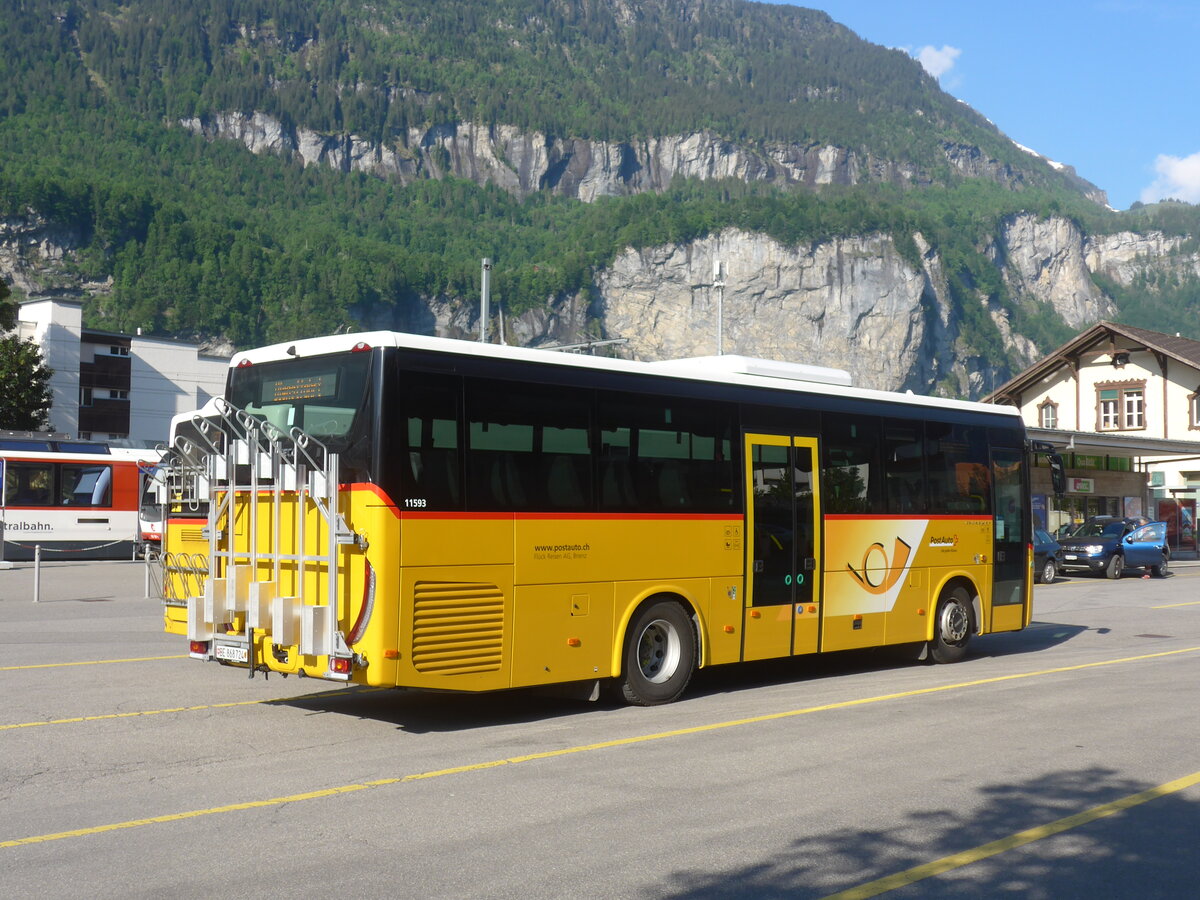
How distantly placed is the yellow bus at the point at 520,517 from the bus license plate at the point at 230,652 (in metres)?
0.04

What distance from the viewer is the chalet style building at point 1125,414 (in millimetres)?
47656

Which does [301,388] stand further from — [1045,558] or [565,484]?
[1045,558]

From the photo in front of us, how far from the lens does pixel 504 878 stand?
5617 mm

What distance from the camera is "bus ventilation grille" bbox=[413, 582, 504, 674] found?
8898 mm

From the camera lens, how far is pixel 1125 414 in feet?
191

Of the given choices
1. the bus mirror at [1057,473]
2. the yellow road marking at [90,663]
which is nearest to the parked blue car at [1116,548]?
the bus mirror at [1057,473]

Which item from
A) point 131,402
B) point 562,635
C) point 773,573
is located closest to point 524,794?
point 562,635

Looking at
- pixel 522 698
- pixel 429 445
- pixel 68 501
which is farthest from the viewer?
pixel 68 501

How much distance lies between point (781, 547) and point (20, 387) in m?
53.4

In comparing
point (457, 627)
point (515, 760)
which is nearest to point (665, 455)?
point (457, 627)

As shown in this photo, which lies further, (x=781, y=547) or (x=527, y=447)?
(x=781, y=547)

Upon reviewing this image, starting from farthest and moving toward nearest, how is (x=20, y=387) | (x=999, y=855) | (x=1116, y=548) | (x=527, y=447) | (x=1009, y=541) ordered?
1. (x=20, y=387)
2. (x=1116, y=548)
3. (x=1009, y=541)
4. (x=527, y=447)
5. (x=999, y=855)

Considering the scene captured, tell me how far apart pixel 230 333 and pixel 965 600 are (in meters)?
159

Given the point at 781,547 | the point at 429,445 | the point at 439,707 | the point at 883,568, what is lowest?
the point at 439,707
